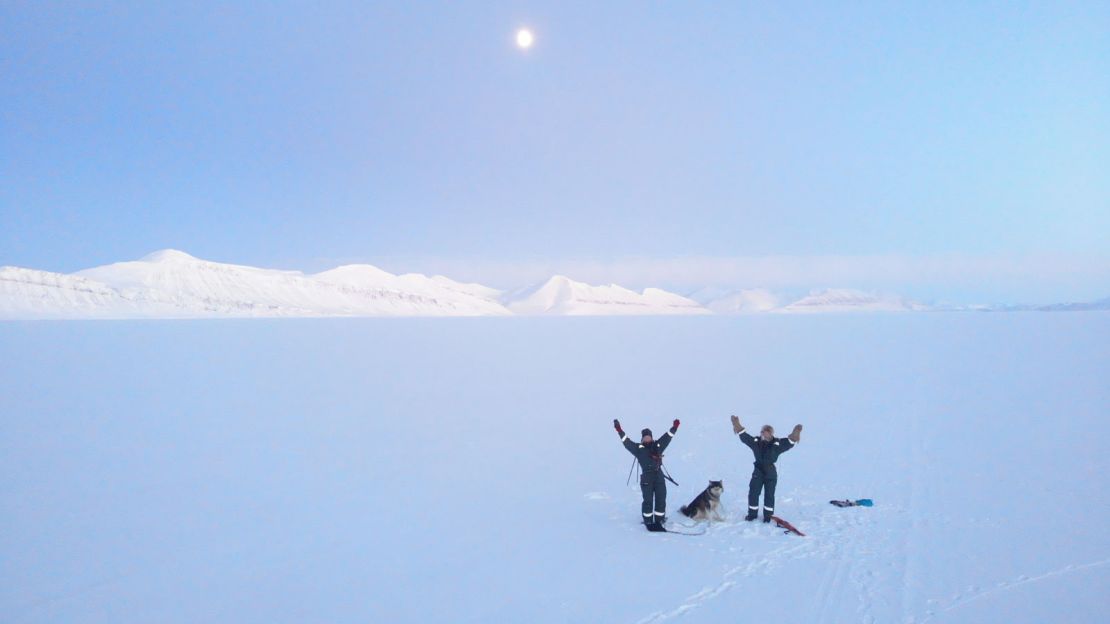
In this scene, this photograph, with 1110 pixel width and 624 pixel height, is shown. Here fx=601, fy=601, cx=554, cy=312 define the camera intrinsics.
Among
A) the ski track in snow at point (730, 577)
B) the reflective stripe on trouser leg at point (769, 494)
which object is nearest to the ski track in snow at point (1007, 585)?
the ski track in snow at point (730, 577)

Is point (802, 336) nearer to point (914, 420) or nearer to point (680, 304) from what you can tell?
point (914, 420)

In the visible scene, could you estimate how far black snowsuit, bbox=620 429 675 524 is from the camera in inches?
233

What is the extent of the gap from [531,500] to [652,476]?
1.96m

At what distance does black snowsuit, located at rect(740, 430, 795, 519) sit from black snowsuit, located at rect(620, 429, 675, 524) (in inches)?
33.4

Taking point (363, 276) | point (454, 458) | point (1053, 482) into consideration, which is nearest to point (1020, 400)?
point (1053, 482)

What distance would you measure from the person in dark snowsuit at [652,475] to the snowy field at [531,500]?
357 mm

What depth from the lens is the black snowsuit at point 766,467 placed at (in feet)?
19.7

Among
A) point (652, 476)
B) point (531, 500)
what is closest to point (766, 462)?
point (652, 476)

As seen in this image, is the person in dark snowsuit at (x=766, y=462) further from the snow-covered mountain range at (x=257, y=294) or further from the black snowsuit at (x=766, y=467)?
the snow-covered mountain range at (x=257, y=294)

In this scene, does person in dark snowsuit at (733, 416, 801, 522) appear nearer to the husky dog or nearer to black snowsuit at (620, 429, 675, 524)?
the husky dog

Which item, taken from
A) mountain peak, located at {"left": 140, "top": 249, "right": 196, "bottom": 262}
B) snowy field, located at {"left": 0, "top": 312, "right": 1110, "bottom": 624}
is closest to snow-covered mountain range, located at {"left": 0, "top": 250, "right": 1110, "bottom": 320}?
mountain peak, located at {"left": 140, "top": 249, "right": 196, "bottom": 262}

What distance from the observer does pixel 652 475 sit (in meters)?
5.93

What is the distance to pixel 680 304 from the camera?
539 feet

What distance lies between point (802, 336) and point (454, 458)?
27325mm
